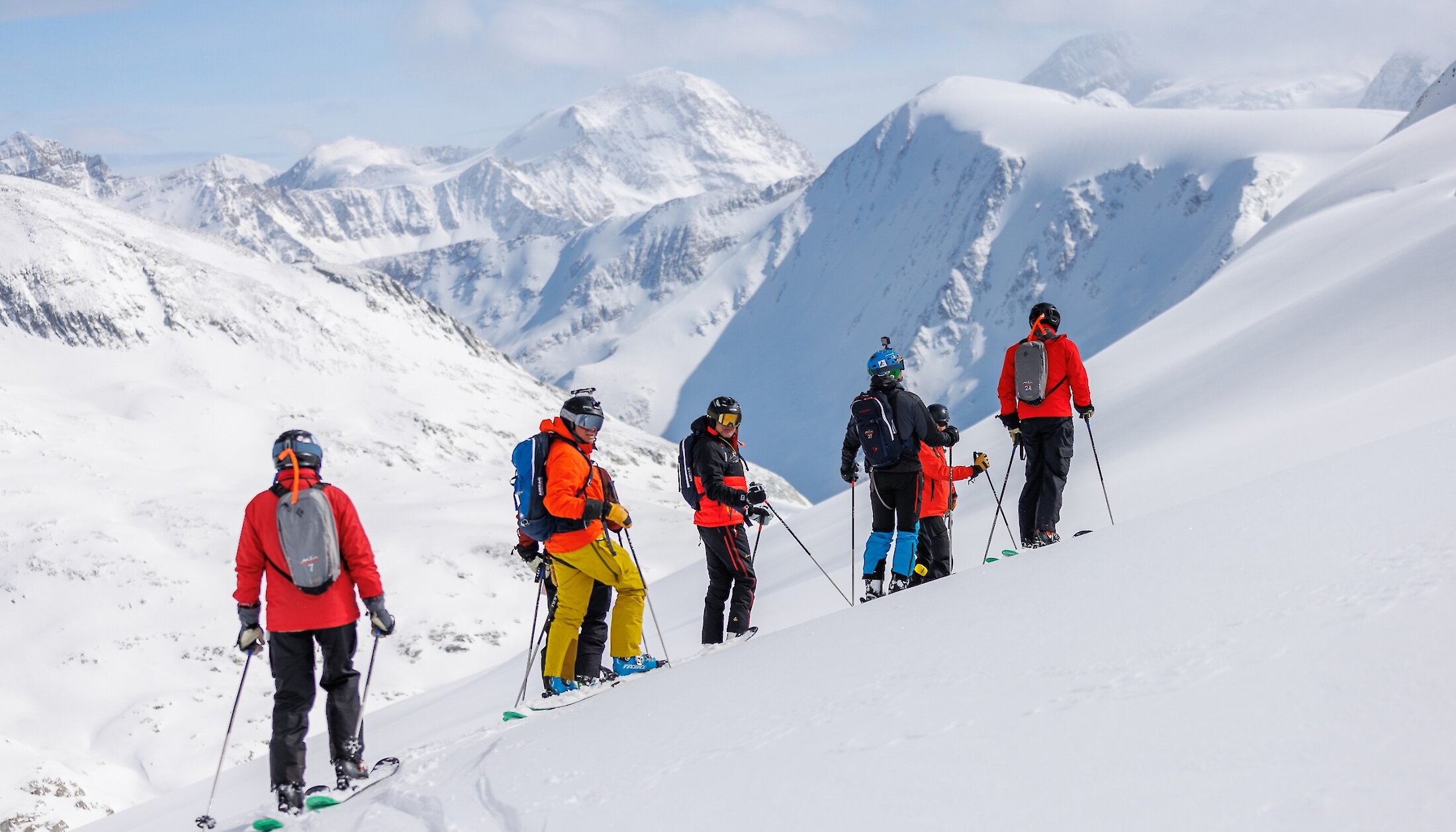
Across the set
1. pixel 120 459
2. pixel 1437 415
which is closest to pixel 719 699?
pixel 1437 415

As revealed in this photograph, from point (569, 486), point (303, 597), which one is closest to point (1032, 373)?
point (569, 486)

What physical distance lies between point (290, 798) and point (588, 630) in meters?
2.67

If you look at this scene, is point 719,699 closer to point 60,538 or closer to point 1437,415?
point 1437,415

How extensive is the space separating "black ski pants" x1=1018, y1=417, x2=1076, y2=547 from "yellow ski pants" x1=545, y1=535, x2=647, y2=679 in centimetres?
370

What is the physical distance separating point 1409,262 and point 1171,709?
19070 mm

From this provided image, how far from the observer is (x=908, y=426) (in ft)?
30.1

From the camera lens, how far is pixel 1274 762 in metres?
3.35

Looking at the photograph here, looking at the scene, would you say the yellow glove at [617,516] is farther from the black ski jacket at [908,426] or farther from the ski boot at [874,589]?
the ski boot at [874,589]

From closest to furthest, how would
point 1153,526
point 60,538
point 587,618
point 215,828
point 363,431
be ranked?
point 215,828
point 1153,526
point 587,618
point 60,538
point 363,431

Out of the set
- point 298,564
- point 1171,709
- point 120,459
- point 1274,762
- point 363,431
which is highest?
point 363,431

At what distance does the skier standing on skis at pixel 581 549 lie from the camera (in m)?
7.76

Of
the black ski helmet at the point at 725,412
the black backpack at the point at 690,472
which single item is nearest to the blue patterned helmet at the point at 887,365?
the black ski helmet at the point at 725,412

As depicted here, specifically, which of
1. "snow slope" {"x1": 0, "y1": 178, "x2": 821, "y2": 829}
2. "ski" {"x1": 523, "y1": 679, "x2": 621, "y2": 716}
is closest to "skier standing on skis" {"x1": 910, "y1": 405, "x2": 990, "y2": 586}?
"ski" {"x1": 523, "y1": 679, "x2": 621, "y2": 716}

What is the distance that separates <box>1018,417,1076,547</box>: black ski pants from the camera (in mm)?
9391
